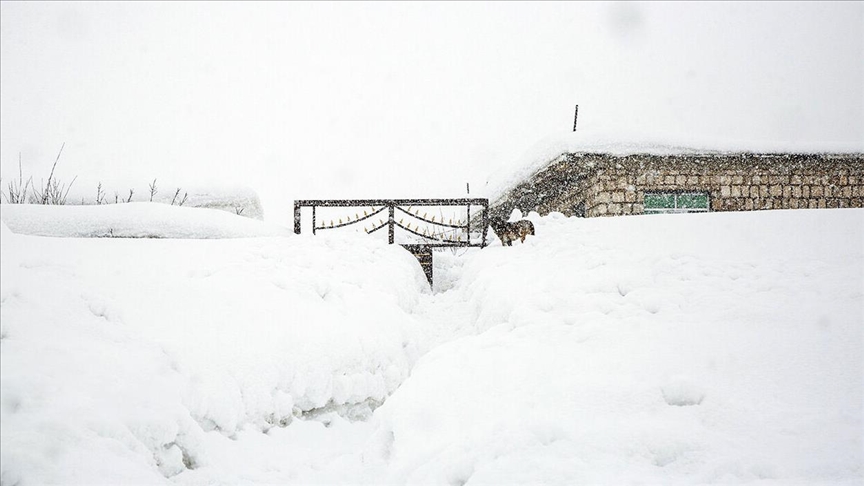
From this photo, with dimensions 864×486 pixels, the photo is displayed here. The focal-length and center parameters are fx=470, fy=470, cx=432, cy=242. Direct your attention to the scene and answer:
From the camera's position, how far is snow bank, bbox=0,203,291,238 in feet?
21.5

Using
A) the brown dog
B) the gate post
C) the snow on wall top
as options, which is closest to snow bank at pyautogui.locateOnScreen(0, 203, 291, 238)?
the gate post

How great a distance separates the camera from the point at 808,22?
16212 cm

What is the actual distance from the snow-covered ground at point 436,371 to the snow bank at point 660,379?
15mm

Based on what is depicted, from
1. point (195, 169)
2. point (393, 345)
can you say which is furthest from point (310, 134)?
point (393, 345)

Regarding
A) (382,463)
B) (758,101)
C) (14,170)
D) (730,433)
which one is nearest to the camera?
(730,433)

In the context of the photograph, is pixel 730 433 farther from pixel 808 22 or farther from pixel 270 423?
pixel 808 22

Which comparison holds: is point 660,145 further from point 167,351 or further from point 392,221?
point 167,351

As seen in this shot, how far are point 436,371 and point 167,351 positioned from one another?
198 centimetres

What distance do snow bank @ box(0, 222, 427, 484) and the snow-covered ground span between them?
0.02m

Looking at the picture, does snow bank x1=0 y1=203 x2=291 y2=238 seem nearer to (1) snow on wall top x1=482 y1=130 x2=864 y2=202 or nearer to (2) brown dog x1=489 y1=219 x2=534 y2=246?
(2) brown dog x1=489 y1=219 x2=534 y2=246

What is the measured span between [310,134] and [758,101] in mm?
122373

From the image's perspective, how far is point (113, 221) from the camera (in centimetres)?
690

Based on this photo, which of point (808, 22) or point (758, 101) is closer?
point (758, 101)

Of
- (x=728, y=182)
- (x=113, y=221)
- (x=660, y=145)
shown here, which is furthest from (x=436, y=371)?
(x=728, y=182)
